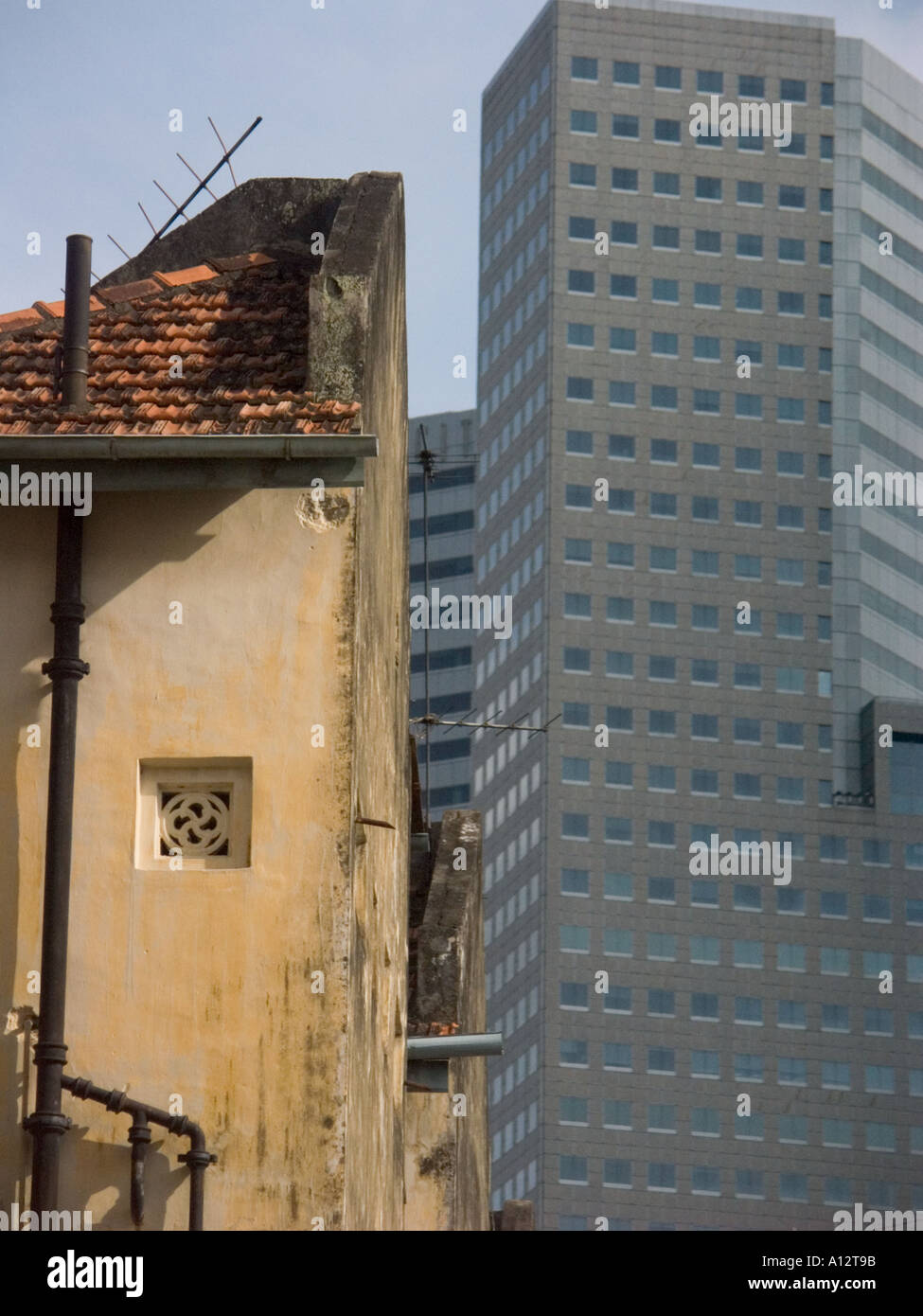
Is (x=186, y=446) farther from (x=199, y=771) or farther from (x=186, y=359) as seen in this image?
(x=199, y=771)

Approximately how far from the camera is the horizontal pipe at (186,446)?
46.5 feet

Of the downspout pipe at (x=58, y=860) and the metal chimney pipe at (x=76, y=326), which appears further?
the metal chimney pipe at (x=76, y=326)

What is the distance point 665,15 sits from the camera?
16000 cm

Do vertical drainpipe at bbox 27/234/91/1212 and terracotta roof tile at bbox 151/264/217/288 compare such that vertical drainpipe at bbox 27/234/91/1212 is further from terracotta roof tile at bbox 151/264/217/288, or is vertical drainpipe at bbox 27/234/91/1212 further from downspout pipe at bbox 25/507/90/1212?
terracotta roof tile at bbox 151/264/217/288

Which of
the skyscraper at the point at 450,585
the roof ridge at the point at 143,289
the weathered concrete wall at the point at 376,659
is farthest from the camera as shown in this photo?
the skyscraper at the point at 450,585

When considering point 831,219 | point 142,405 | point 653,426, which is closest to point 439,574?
point 653,426

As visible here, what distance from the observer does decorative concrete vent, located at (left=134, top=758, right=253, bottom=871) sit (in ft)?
46.2

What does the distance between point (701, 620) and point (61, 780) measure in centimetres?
13406

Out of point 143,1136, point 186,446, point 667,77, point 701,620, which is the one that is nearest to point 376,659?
point 186,446

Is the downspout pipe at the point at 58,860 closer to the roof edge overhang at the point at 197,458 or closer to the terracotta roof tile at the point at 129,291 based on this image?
the roof edge overhang at the point at 197,458

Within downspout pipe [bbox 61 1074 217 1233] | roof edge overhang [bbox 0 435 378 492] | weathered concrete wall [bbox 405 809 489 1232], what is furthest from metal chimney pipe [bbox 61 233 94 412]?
weathered concrete wall [bbox 405 809 489 1232]

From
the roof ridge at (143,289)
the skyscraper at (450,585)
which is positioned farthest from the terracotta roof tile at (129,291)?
the skyscraper at (450,585)

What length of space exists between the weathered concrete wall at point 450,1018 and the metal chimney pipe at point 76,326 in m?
9.15
